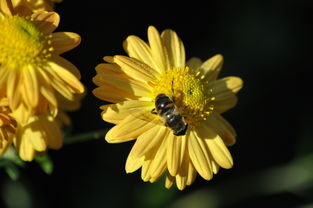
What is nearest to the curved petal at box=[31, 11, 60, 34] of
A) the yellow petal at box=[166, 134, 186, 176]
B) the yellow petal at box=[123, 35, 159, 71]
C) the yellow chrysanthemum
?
the yellow chrysanthemum

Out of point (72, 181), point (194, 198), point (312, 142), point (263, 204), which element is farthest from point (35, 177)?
point (312, 142)

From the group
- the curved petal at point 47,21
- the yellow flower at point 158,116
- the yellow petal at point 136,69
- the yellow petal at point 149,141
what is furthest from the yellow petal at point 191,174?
the curved petal at point 47,21

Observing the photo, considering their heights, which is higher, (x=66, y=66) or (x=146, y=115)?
(x=66, y=66)

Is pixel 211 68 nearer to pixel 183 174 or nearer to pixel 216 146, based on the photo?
pixel 216 146

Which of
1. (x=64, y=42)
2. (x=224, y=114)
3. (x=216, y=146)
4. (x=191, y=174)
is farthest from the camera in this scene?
(x=224, y=114)

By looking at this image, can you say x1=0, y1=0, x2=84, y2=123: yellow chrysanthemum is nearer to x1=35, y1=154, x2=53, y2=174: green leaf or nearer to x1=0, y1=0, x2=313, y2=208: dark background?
x1=35, y1=154, x2=53, y2=174: green leaf

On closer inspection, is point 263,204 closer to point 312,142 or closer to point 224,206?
point 224,206

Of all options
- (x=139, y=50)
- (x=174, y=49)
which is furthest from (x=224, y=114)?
(x=139, y=50)
